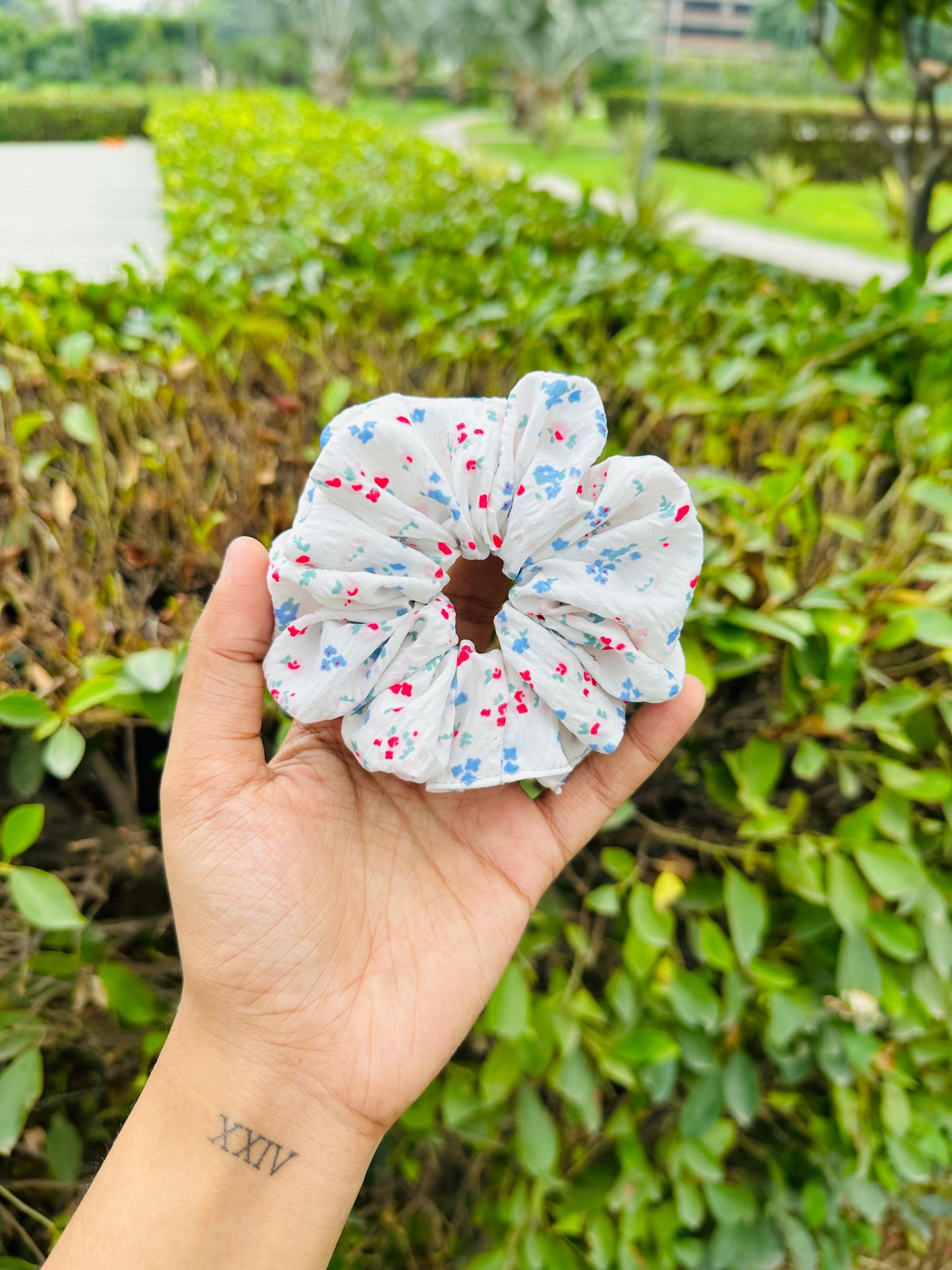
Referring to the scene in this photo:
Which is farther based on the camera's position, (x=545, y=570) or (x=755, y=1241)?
(x=755, y=1241)

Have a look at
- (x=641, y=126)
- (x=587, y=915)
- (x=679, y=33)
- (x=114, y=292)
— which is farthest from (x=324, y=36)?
(x=679, y=33)

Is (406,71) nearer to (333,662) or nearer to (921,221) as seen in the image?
(921,221)

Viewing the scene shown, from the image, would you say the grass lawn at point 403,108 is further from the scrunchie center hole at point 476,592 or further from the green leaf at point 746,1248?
the green leaf at point 746,1248

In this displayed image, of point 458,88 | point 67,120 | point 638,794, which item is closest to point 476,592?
point 638,794

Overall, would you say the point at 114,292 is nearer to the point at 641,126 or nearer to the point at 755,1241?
the point at 755,1241

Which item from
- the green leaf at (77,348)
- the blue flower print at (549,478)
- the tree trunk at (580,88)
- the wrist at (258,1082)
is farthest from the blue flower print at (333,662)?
the tree trunk at (580,88)

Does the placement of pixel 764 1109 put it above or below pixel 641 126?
below
